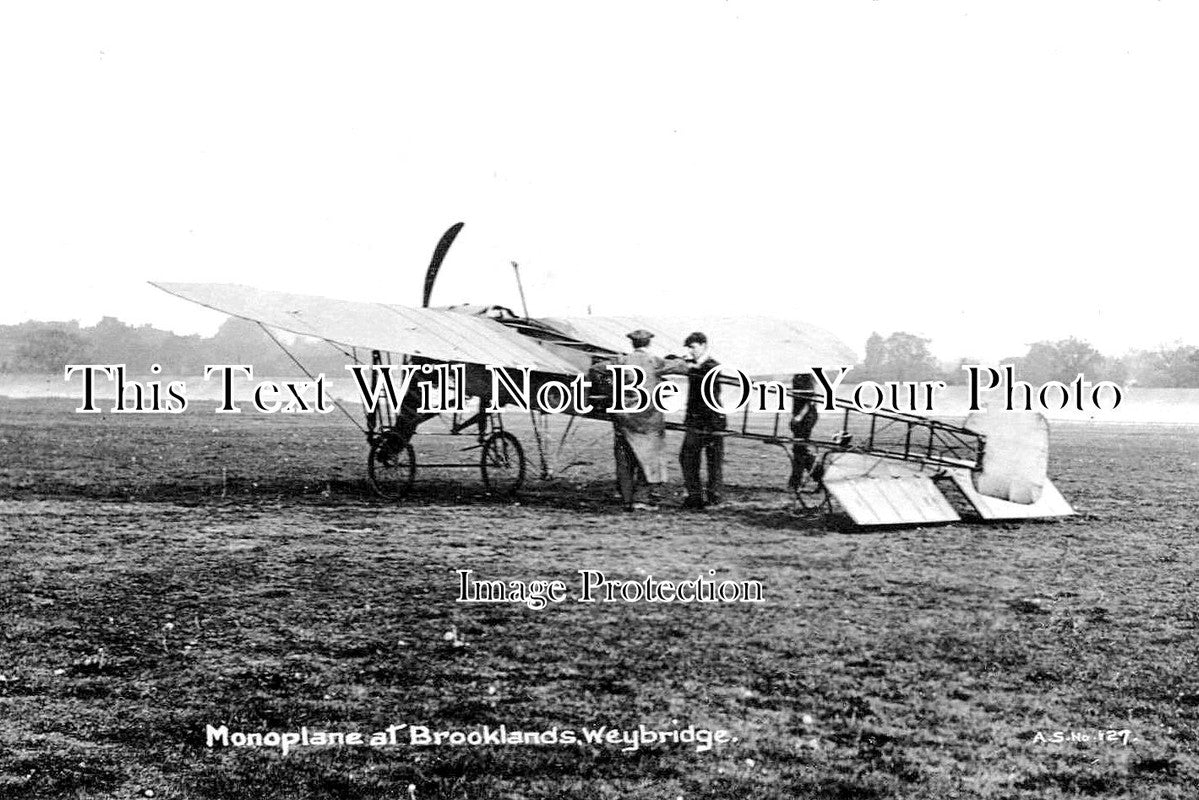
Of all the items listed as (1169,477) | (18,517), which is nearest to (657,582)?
(18,517)

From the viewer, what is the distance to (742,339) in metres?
12.0

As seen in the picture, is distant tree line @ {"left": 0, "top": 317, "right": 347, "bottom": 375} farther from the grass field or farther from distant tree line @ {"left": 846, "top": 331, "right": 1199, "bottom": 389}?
distant tree line @ {"left": 846, "top": 331, "right": 1199, "bottom": 389}

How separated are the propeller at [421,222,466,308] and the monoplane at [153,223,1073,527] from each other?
1cm

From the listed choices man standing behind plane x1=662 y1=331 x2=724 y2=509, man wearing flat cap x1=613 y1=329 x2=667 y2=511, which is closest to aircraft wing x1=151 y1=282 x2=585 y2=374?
man wearing flat cap x1=613 y1=329 x2=667 y2=511

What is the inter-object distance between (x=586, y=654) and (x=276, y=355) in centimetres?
709

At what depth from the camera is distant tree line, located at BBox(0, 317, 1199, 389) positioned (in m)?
9.23

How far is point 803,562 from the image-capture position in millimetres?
7281

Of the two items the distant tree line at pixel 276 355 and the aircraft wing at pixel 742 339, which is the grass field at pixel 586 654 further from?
the aircraft wing at pixel 742 339

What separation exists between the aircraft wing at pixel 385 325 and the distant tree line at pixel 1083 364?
15.9ft

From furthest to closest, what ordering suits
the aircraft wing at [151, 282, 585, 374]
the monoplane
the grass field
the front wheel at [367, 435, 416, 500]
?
the front wheel at [367, 435, 416, 500] → the monoplane → the aircraft wing at [151, 282, 585, 374] → the grass field

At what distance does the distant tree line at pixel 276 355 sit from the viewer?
9.23m

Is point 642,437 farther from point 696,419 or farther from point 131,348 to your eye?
point 131,348

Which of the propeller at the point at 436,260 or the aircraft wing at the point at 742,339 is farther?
the aircraft wing at the point at 742,339

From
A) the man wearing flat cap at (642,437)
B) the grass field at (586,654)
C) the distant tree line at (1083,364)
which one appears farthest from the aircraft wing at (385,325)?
the distant tree line at (1083,364)
